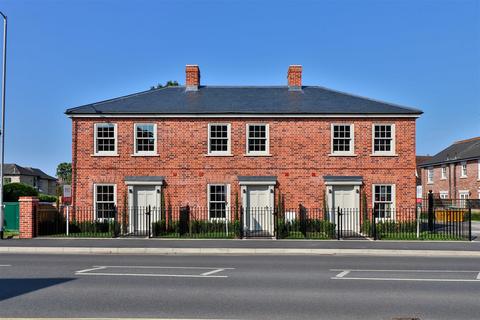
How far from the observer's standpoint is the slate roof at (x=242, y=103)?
26594 millimetres

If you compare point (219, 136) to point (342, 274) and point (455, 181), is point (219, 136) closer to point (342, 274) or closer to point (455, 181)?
point (342, 274)

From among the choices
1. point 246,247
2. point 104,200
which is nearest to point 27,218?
point 104,200

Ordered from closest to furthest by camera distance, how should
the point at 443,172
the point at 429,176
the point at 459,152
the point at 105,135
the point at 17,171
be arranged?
the point at 105,135
the point at 459,152
the point at 443,172
the point at 429,176
the point at 17,171

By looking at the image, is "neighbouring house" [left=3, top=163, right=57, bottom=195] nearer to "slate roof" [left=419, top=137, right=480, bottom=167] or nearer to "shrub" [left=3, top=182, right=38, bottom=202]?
"shrub" [left=3, top=182, right=38, bottom=202]

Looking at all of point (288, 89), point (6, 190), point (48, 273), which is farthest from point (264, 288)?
point (6, 190)

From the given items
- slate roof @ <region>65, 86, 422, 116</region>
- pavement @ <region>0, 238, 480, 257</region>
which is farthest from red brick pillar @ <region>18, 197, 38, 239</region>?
slate roof @ <region>65, 86, 422, 116</region>

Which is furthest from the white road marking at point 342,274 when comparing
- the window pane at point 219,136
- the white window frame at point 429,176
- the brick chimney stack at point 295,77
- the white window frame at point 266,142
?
the white window frame at point 429,176

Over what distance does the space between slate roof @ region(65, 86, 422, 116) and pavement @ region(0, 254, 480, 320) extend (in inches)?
488

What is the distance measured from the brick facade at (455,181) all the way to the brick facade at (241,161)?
23520mm

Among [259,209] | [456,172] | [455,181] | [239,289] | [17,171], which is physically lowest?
[239,289]

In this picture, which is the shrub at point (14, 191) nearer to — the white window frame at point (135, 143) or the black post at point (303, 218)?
the white window frame at point (135, 143)

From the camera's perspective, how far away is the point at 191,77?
30266 millimetres

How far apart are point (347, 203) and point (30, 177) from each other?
214 ft

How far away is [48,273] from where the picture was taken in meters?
12.2
